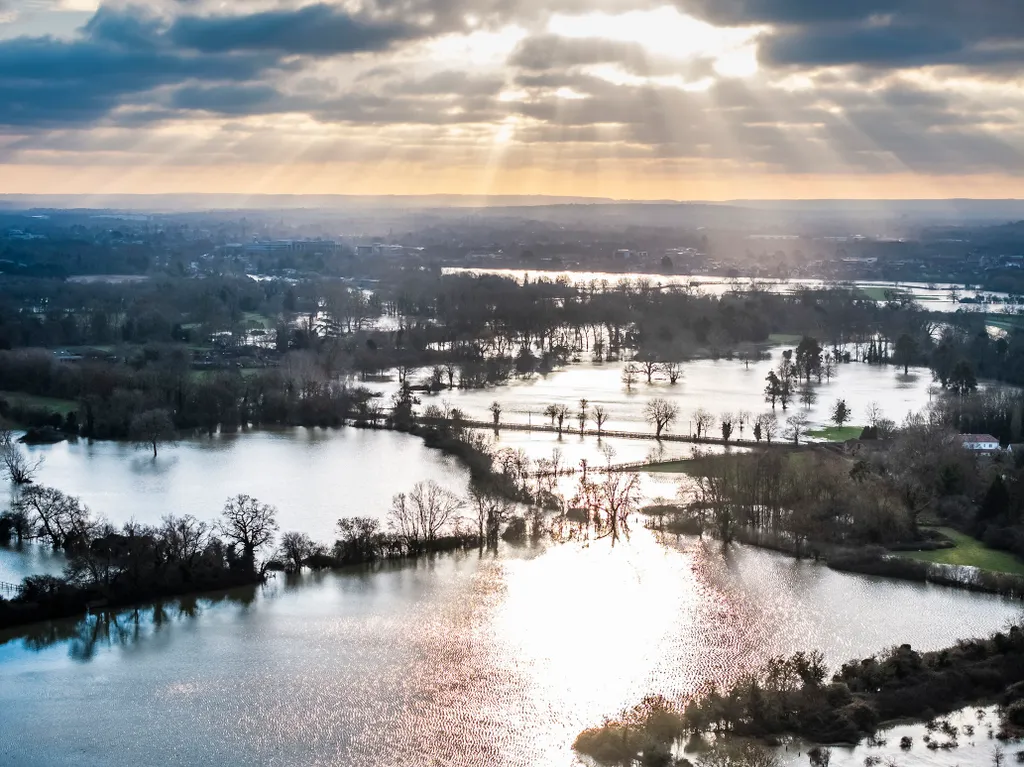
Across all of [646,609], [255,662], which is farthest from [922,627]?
[255,662]

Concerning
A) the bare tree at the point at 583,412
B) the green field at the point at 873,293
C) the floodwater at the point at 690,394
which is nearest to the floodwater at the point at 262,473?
the bare tree at the point at 583,412

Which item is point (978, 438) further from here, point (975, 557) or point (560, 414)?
point (560, 414)

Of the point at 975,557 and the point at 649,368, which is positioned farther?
the point at 649,368

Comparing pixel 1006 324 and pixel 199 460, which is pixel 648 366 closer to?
pixel 199 460

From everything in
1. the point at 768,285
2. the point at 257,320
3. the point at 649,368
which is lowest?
the point at 649,368

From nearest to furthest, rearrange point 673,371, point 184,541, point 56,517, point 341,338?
1. point 184,541
2. point 56,517
3. point 673,371
4. point 341,338

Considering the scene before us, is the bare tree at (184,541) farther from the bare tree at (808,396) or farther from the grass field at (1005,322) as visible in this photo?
the grass field at (1005,322)

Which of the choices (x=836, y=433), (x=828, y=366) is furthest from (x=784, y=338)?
(x=836, y=433)
